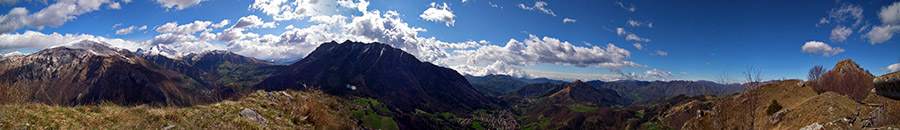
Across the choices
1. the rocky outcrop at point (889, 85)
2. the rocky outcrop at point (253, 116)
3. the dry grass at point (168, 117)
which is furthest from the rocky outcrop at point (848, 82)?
the rocky outcrop at point (253, 116)

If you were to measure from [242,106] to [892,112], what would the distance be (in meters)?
31.5

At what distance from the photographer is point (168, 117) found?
9.27 m

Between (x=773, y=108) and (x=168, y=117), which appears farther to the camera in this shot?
(x=773, y=108)

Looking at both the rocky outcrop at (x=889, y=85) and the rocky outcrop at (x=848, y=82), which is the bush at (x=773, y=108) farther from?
the rocky outcrop at (x=889, y=85)

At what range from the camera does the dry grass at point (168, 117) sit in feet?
25.0

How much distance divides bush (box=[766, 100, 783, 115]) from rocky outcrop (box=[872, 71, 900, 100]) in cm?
1646

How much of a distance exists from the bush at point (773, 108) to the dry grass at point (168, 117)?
31378 mm

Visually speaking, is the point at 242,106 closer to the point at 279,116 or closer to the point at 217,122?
the point at 279,116

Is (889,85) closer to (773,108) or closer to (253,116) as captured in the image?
(773,108)

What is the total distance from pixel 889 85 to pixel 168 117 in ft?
76.8

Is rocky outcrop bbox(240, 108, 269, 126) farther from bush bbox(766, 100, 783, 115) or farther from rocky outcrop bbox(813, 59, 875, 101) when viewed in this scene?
rocky outcrop bbox(813, 59, 875, 101)

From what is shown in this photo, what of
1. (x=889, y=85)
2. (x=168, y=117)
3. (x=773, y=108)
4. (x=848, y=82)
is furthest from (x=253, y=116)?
(x=848, y=82)

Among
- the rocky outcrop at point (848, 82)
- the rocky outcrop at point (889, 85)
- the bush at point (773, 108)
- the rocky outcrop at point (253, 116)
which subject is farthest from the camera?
the rocky outcrop at point (848, 82)

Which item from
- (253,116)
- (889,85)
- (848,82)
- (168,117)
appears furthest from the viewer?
(848,82)
